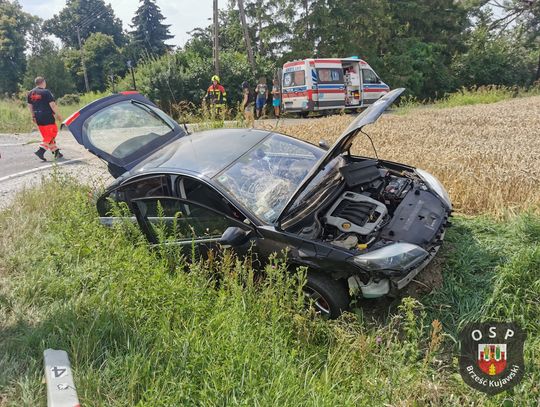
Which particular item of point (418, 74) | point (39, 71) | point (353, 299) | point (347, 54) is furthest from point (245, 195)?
point (39, 71)

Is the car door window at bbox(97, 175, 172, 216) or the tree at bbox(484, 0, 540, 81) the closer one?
the car door window at bbox(97, 175, 172, 216)

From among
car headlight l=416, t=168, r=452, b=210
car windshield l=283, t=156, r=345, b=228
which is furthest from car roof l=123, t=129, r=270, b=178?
car headlight l=416, t=168, r=452, b=210

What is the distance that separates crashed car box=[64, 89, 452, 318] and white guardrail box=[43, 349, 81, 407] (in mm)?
1256

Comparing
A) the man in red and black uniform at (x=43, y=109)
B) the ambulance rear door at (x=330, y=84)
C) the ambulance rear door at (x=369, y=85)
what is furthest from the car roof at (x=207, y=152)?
the ambulance rear door at (x=369, y=85)

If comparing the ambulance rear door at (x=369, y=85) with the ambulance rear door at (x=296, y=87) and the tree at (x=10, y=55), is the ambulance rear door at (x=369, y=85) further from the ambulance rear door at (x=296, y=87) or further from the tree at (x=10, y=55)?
the tree at (x=10, y=55)

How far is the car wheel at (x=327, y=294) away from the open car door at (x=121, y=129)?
3.07 m

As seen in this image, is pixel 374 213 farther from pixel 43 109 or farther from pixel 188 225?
pixel 43 109

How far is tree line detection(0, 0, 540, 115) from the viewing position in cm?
2200

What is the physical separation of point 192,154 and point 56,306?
1.81 metres

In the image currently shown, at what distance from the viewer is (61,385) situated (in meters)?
2.40

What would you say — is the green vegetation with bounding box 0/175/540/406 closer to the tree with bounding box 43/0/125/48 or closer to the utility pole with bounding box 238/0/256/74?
the utility pole with bounding box 238/0/256/74

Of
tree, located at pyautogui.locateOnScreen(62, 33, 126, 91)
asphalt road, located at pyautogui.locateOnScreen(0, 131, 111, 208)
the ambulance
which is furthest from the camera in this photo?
tree, located at pyautogui.locateOnScreen(62, 33, 126, 91)

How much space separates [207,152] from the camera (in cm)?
396

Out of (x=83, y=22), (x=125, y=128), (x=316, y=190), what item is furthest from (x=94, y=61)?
(x=316, y=190)
